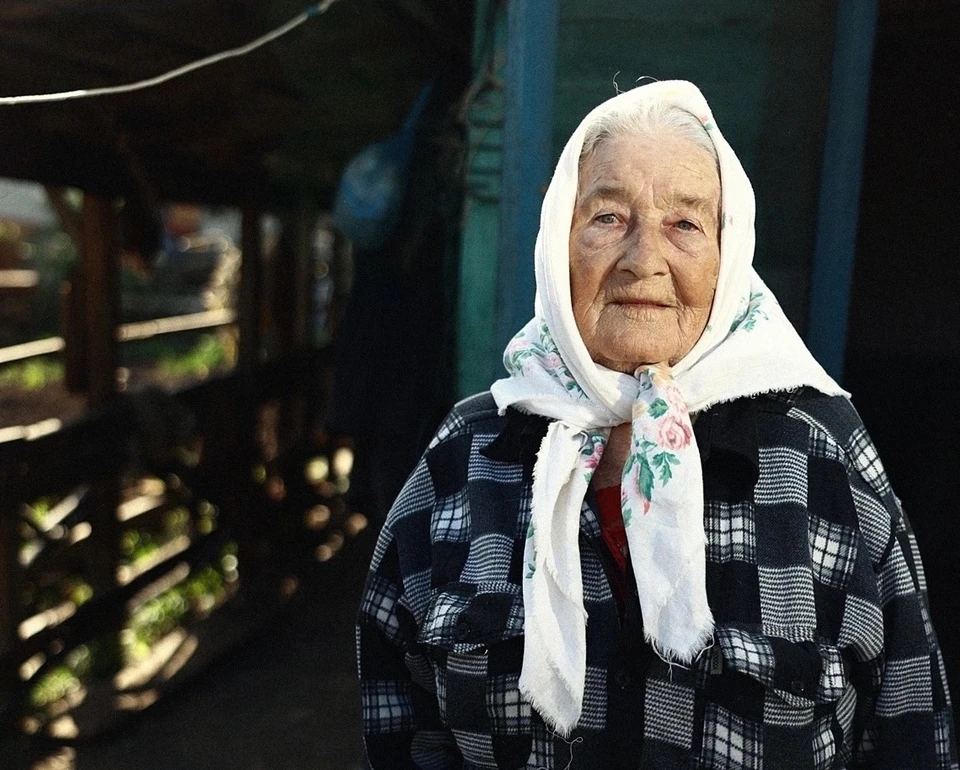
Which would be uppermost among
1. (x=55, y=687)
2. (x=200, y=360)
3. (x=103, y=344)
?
(x=103, y=344)

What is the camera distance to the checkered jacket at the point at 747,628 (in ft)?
4.32

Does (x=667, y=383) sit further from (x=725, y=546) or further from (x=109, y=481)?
(x=109, y=481)

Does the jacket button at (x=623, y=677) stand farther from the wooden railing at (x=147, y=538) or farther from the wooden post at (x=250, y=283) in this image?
the wooden post at (x=250, y=283)

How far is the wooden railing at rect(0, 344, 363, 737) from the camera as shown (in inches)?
160

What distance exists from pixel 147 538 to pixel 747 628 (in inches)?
231

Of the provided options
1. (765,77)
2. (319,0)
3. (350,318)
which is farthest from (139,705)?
(765,77)

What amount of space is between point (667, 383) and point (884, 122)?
2.41 meters

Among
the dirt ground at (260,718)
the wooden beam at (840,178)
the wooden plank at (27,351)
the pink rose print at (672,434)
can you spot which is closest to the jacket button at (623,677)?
the pink rose print at (672,434)

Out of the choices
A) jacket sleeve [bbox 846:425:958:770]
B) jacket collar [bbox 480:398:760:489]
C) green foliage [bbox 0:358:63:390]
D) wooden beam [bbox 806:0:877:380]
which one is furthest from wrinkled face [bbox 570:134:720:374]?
green foliage [bbox 0:358:63:390]

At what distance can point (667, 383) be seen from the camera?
1.39m

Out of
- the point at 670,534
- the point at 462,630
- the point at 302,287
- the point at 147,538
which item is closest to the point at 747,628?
the point at 670,534

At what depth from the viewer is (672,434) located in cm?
134

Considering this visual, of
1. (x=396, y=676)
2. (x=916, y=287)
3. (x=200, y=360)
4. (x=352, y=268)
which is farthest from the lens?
(x=200, y=360)

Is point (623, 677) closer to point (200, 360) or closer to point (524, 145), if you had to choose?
point (524, 145)
